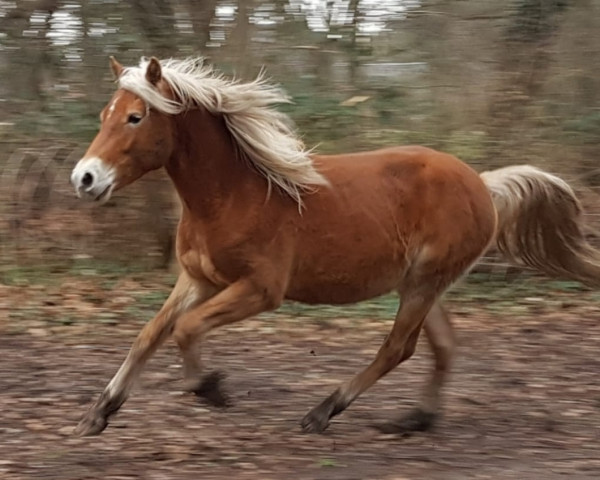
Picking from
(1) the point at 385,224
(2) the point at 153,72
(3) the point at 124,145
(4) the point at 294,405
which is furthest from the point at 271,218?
(4) the point at 294,405

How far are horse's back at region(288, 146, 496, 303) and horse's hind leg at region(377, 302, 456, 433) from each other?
418 millimetres

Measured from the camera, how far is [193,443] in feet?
16.1

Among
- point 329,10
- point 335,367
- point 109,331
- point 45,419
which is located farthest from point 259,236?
point 329,10

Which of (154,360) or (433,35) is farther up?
(433,35)

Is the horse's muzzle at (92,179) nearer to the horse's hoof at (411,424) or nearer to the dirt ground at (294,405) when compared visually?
the dirt ground at (294,405)

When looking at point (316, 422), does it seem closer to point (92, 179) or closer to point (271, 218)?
point (271, 218)

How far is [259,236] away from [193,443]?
113 cm

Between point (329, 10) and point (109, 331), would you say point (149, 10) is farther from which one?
point (109, 331)

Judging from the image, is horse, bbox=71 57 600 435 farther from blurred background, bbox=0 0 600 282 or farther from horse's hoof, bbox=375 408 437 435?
blurred background, bbox=0 0 600 282

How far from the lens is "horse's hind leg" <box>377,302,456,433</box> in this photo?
5.34m

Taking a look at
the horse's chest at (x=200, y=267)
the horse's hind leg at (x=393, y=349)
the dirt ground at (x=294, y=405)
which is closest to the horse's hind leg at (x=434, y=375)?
the dirt ground at (x=294, y=405)

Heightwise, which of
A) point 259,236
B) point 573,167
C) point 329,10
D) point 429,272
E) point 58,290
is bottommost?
point 58,290

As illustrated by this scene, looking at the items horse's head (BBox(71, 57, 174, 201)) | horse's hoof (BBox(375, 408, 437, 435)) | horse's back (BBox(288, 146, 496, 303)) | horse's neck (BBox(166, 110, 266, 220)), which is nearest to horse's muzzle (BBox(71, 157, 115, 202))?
horse's head (BBox(71, 57, 174, 201))

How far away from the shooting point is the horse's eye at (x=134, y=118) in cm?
473
